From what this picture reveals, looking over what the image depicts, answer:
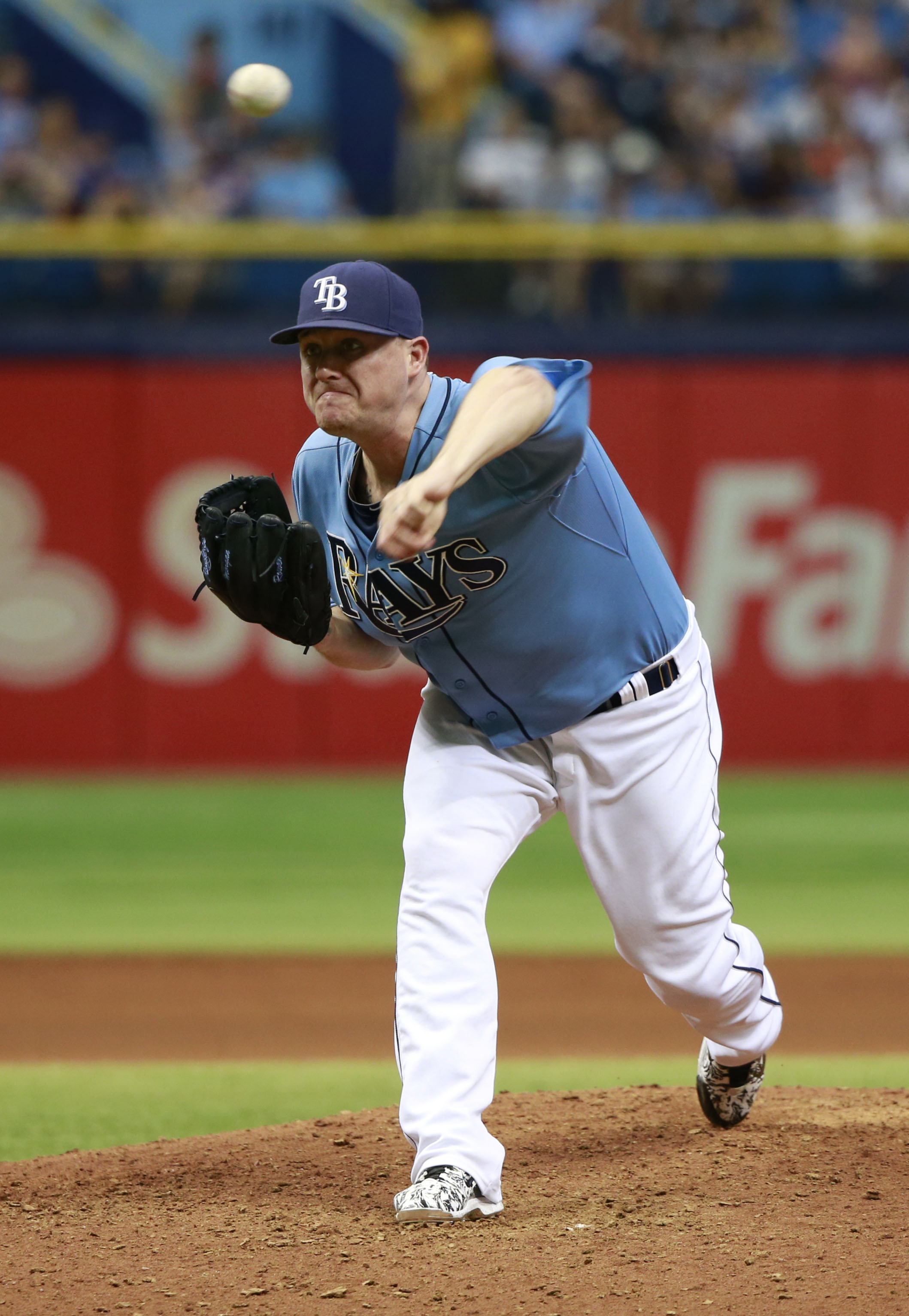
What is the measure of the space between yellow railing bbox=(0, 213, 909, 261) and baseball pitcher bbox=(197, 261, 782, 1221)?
749 centimetres

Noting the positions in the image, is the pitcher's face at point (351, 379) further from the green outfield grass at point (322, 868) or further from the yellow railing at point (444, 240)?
the yellow railing at point (444, 240)

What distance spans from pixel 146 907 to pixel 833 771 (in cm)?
527

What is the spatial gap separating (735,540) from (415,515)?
8556 millimetres

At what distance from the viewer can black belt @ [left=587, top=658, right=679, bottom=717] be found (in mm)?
3568

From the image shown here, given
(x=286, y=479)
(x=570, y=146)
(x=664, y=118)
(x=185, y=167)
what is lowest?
(x=286, y=479)

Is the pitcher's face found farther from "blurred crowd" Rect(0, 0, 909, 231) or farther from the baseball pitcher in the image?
"blurred crowd" Rect(0, 0, 909, 231)

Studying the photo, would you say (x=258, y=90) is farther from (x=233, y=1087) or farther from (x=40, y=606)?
(x=40, y=606)

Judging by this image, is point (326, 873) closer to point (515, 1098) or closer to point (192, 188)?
point (515, 1098)

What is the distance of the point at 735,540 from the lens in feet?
36.5

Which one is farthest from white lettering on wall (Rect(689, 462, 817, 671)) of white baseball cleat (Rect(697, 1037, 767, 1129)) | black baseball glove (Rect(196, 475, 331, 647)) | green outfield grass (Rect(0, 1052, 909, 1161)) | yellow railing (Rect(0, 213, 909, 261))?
black baseball glove (Rect(196, 475, 331, 647))

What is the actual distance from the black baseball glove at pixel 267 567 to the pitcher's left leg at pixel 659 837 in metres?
0.60

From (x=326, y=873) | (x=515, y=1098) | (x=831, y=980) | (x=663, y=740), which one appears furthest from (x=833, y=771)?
(x=663, y=740)

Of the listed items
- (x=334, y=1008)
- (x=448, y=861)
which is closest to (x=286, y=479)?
(x=334, y=1008)

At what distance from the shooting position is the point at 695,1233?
126 inches
